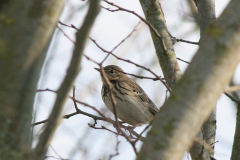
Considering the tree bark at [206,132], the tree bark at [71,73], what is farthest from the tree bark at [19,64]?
the tree bark at [206,132]

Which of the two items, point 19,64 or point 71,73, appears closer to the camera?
point 71,73

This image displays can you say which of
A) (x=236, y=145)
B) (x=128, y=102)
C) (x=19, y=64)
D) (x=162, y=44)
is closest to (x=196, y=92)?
(x=19, y=64)

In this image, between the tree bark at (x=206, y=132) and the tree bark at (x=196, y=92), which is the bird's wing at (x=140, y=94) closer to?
the tree bark at (x=206, y=132)

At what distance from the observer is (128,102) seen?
7.63 meters

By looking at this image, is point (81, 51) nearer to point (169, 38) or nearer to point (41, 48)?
point (41, 48)

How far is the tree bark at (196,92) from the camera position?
264 cm

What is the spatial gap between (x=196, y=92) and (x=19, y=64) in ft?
4.96

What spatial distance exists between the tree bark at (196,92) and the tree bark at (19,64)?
40.9 inches

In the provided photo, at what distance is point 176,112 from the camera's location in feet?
8.82

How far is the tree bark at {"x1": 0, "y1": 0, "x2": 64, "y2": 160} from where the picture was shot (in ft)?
8.80

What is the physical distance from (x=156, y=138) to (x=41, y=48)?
4.09 feet

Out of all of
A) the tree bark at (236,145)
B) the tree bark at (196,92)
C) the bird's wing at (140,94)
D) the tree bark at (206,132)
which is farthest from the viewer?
the bird's wing at (140,94)

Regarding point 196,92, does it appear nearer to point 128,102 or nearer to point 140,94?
point 128,102

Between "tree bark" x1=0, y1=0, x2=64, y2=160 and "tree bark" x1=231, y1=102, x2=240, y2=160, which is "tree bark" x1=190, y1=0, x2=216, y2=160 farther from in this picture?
"tree bark" x1=0, y1=0, x2=64, y2=160
